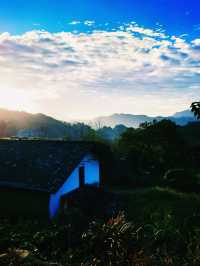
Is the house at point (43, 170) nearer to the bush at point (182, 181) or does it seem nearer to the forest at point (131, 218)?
the forest at point (131, 218)

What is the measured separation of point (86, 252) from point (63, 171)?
1489 centimetres

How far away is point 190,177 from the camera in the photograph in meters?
36.8

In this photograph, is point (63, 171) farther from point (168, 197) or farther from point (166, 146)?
point (166, 146)

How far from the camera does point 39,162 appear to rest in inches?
1081

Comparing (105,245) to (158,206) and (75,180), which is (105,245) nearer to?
(158,206)

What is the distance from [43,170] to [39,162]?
1.52 metres

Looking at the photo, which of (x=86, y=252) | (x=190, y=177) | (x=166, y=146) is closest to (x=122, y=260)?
(x=86, y=252)

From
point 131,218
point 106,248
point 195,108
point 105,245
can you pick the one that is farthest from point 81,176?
point 195,108

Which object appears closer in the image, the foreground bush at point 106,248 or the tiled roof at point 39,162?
the foreground bush at point 106,248

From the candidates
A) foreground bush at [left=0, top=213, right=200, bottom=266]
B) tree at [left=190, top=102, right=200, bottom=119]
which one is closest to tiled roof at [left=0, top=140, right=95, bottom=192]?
foreground bush at [left=0, top=213, right=200, bottom=266]

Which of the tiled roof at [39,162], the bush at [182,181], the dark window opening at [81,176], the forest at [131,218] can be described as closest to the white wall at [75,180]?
the dark window opening at [81,176]

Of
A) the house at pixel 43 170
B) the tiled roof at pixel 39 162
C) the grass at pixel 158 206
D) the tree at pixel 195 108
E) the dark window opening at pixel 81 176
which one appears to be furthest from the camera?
the dark window opening at pixel 81 176

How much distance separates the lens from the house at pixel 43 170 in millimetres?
24609

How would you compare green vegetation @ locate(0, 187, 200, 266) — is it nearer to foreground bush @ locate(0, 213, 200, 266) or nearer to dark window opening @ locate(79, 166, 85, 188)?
foreground bush @ locate(0, 213, 200, 266)
